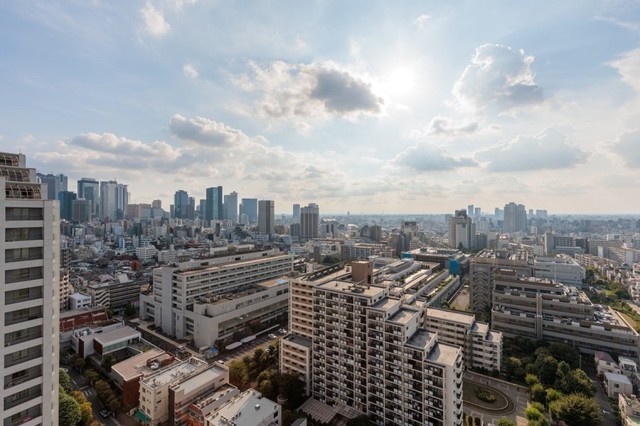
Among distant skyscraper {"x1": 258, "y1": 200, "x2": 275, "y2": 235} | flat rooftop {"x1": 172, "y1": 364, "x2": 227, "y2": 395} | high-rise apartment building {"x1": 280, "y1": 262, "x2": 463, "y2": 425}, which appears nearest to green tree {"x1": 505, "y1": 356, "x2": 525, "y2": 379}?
high-rise apartment building {"x1": 280, "y1": 262, "x2": 463, "y2": 425}

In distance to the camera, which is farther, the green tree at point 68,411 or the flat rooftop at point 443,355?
the flat rooftop at point 443,355

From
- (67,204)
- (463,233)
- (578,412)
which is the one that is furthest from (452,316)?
(67,204)

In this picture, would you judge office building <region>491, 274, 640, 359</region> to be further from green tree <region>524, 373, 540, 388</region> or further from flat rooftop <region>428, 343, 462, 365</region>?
flat rooftop <region>428, 343, 462, 365</region>

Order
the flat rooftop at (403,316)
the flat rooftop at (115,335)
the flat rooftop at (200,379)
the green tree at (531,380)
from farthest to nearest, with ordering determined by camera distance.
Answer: the flat rooftop at (115,335) < the green tree at (531,380) < the flat rooftop at (200,379) < the flat rooftop at (403,316)

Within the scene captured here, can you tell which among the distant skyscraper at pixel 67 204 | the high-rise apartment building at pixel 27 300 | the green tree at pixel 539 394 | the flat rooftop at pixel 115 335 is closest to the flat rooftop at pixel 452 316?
the green tree at pixel 539 394

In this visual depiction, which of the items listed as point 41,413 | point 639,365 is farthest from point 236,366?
point 639,365

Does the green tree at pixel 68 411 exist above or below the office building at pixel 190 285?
below

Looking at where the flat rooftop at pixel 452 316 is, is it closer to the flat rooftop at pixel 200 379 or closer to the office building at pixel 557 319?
the office building at pixel 557 319
